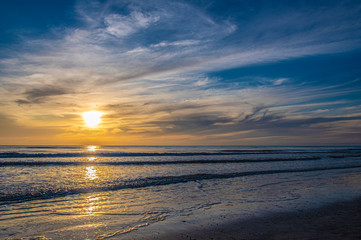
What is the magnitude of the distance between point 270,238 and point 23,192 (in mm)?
12082

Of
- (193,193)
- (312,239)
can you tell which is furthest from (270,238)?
(193,193)

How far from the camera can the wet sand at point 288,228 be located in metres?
6.41

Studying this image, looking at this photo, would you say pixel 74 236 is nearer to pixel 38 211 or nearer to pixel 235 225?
pixel 38 211

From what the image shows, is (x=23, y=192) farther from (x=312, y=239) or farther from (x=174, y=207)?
(x=312, y=239)

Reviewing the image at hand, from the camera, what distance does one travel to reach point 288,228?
7.05 m

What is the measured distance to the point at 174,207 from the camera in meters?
9.55

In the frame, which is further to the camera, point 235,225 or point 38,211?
point 38,211

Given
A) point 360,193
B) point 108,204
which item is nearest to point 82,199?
point 108,204

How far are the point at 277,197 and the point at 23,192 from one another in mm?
13001

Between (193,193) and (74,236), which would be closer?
(74,236)

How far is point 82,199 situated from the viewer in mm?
10961

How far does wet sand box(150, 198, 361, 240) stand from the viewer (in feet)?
21.0

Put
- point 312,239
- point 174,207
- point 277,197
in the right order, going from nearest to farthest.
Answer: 1. point 312,239
2. point 174,207
3. point 277,197

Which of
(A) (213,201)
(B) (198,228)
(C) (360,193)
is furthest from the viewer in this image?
(C) (360,193)
